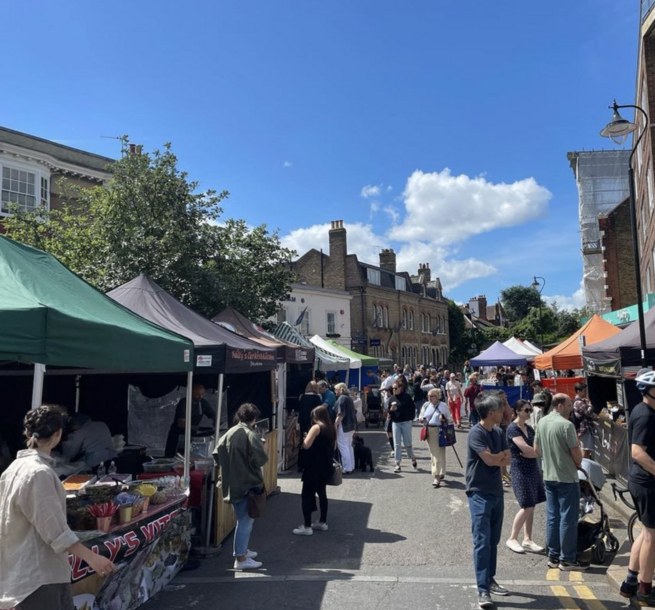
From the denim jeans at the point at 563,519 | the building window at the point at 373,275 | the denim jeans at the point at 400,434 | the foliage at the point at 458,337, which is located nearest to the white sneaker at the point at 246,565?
the denim jeans at the point at 563,519

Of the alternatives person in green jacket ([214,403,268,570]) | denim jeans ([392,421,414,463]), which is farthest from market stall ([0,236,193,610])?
denim jeans ([392,421,414,463])

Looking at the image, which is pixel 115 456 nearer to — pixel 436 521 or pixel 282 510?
pixel 282 510

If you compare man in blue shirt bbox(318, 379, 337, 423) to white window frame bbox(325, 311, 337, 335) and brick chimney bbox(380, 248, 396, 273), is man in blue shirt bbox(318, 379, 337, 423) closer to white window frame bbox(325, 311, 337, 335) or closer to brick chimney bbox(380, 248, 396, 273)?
white window frame bbox(325, 311, 337, 335)

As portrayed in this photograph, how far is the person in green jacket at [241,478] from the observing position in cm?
583

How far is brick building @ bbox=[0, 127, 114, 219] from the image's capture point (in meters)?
20.2

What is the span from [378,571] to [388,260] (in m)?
41.7

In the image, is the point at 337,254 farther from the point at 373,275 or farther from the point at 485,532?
the point at 485,532

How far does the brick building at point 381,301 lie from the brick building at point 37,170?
54.2 feet

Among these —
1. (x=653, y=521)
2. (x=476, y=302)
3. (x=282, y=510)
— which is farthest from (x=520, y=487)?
(x=476, y=302)

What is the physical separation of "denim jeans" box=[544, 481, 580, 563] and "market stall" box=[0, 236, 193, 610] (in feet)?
12.3

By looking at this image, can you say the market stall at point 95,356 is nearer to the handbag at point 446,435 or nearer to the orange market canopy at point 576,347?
the handbag at point 446,435

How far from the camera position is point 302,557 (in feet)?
20.6

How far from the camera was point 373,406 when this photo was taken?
1952 cm

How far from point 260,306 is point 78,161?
12.5 metres
